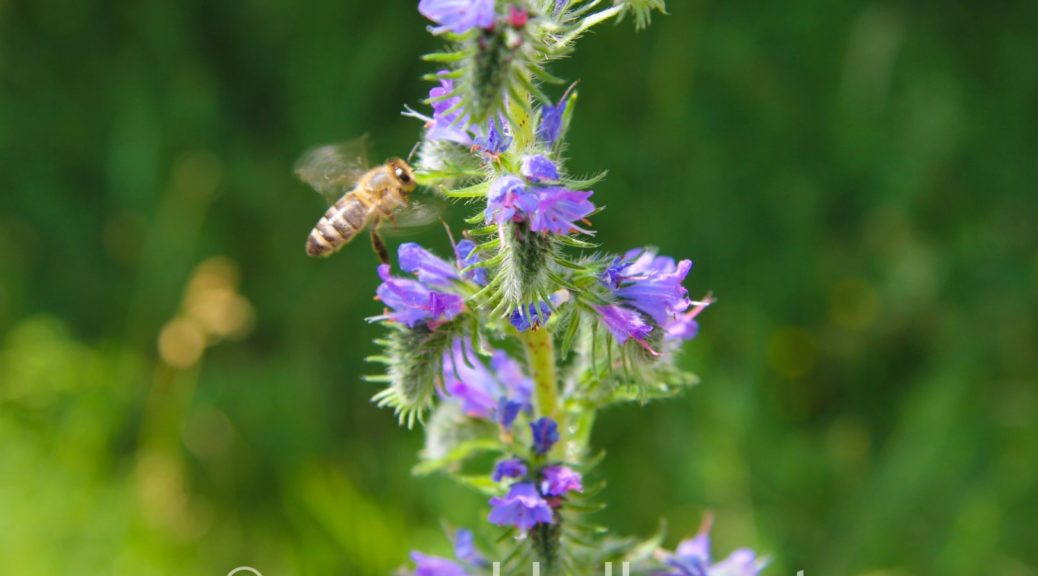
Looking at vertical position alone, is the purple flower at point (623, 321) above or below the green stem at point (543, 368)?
above

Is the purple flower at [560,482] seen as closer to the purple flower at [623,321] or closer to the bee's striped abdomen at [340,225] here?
the purple flower at [623,321]

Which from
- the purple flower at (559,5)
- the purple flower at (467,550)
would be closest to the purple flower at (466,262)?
the purple flower at (559,5)

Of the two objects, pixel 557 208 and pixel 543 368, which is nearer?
pixel 557 208

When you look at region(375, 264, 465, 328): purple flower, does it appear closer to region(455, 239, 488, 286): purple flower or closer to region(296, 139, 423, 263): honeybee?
region(455, 239, 488, 286): purple flower

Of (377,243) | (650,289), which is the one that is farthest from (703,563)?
(377,243)

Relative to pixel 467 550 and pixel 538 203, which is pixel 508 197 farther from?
pixel 467 550
